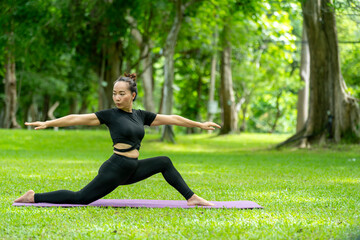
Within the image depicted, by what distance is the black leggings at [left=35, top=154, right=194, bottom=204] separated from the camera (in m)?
6.45

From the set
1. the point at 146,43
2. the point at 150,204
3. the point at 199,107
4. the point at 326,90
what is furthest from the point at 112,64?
the point at 150,204

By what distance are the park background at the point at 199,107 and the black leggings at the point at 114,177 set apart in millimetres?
383

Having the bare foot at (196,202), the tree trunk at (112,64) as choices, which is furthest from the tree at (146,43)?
the bare foot at (196,202)

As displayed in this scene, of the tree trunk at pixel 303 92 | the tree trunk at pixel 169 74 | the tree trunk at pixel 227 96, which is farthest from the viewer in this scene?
the tree trunk at pixel 227 96

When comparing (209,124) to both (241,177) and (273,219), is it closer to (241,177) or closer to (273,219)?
(273,219)

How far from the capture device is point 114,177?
21.1 feet

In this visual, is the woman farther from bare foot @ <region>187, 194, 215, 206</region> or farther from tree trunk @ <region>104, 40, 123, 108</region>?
tree trunk @ <region>104, 40, 123, 108</region>

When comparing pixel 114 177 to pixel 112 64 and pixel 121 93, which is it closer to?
pixel 121 93

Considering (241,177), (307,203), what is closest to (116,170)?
(307,203)

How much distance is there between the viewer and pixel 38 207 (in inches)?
252

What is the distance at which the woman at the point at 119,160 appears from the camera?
6457 millimetres

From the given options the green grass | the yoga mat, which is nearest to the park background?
the green grass

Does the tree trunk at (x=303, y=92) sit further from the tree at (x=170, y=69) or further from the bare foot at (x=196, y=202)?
the bare foot at (x=196, y=202)

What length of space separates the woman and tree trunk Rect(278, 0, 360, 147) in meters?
13.3
